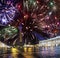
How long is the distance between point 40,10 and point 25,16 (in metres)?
1.88

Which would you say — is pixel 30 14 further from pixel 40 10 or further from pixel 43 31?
pixel 43 31

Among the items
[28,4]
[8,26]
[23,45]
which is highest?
[28,4]

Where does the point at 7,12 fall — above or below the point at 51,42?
above

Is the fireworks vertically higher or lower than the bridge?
higher

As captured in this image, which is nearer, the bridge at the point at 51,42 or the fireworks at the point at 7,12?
the fireworks at the point at 7,12

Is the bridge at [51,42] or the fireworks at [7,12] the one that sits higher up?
the fireworks at [7,12]

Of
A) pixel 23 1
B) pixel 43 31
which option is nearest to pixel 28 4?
pixel 23 1

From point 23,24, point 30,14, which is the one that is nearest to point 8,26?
point 23,24

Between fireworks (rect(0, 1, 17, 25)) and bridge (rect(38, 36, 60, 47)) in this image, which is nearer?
fireworks (rect(0, 1, 17, 25))

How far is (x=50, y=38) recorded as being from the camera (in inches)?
916

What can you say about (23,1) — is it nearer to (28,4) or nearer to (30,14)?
(28,4)

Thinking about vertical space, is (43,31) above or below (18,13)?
Result: below

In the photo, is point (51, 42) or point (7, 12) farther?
point (51, 42)

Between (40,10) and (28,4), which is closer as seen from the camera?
(40,10)
